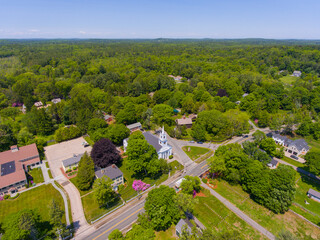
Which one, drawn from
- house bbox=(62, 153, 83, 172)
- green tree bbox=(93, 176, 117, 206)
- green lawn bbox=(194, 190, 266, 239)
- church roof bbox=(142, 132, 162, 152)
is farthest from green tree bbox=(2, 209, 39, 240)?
church roof bbox=(142, 132, 162, 152)

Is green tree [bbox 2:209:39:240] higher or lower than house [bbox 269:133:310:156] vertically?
Result: higher

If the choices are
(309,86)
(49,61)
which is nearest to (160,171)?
(309,86)

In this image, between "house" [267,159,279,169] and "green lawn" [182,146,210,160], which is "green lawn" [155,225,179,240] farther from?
"house" [267,159,279,169]

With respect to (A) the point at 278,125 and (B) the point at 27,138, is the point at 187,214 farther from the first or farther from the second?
(B) the point at 27,138

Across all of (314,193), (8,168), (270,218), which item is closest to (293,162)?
(314,193)

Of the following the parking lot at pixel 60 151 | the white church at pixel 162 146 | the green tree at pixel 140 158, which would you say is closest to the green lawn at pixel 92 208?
the green tree at pixel 140 158

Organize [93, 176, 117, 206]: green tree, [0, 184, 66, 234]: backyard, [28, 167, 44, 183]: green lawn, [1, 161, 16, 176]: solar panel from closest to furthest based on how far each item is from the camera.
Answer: [93, 176, 117, 206]: green tree < [0, 184, 66, 234]: backyard < [1, 161, 16, 176]: solar panel < [28, 167, 44, 183]: green lawn

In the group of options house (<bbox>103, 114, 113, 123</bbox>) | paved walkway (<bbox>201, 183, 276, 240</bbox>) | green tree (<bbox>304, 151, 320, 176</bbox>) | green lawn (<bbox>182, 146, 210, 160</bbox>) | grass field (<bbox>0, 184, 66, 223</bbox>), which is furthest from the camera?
house (<bbox>103, 114, 113, 123</bbox>)
